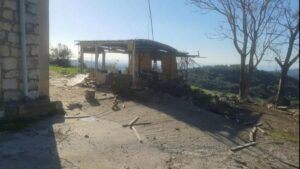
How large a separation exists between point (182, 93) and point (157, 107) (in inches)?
182

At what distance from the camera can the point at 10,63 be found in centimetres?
809

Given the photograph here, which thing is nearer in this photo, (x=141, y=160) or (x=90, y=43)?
(x=141, y=160)

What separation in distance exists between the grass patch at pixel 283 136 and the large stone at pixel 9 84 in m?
7.37

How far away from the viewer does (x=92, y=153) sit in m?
6.50

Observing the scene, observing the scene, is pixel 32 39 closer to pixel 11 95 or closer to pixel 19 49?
pixel 19 49

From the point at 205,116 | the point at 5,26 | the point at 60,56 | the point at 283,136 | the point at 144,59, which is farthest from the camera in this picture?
the point at 60,56

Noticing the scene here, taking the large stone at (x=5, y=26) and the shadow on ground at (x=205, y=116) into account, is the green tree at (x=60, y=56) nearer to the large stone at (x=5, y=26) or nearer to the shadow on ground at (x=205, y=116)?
the shadow on ground at (x=205, y=116)

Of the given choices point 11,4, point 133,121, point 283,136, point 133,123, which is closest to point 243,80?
point 283,136

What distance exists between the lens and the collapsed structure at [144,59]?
18609 millimetres

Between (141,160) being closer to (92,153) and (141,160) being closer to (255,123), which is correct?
(92,153)

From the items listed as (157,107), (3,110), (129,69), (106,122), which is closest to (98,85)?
(129,69)

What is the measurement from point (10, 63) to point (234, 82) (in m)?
21.5

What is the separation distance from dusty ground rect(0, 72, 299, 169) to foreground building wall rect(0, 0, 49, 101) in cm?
102

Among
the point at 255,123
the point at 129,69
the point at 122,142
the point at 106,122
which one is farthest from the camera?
the point at 129,69
